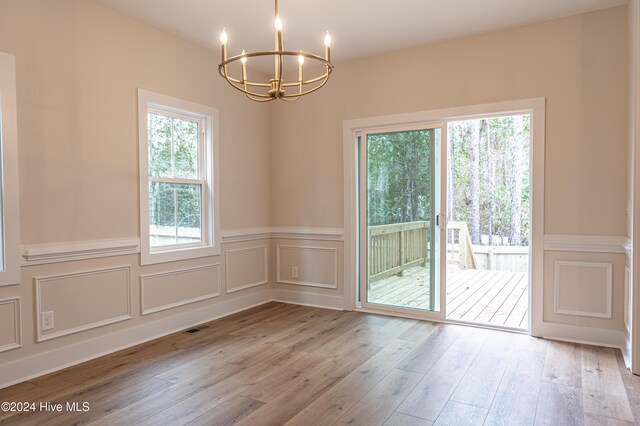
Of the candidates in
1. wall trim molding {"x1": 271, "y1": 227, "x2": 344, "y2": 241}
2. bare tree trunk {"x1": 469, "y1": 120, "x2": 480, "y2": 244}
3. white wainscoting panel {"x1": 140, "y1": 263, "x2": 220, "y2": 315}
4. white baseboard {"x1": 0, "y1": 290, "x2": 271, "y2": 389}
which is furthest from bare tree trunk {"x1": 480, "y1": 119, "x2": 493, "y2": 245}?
white wainscoting panel {"x1": 140, "y1": 263, "x2": 220, "y2": 315}

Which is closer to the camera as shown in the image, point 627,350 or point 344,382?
point 344,382

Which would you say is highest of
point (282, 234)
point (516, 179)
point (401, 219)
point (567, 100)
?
point (567, 100)

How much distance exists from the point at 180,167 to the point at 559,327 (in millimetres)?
3807

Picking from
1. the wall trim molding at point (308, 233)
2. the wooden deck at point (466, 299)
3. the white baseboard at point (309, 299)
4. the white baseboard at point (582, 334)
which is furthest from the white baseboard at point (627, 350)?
the wall trim molding at point (308, 233)

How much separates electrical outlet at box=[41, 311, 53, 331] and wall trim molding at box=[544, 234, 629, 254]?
404 cm

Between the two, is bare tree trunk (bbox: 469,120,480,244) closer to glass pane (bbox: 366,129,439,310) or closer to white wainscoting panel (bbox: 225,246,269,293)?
glass pane (bbox: 366,129,439,310)

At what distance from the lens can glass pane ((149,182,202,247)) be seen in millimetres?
3771

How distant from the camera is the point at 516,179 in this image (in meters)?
8.02

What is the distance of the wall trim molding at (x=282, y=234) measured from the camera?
Answer: 4562 millimetres

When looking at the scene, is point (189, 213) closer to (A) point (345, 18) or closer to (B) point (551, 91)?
(A) point (345, 18)

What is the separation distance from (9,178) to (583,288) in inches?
177

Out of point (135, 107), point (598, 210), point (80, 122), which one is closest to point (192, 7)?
point (135, 107)

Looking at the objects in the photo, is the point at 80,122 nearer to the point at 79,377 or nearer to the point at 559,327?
the point at 79,377

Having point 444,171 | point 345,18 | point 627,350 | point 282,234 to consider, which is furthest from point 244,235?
point 627,350
